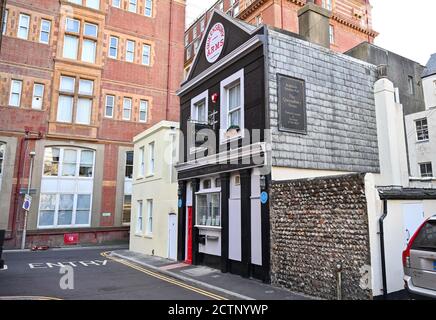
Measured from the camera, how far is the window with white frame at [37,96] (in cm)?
2561

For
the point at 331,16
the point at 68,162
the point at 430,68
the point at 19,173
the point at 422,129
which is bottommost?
the point at 19,173

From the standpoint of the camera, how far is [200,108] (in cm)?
1525

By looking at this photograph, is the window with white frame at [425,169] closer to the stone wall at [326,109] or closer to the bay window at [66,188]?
the stone wall at [326,109]

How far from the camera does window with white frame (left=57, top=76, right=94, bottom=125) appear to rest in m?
26.7

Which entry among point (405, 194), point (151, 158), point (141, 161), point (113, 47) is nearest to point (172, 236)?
point (151, 158)

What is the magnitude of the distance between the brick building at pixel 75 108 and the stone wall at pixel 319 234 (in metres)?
20.1

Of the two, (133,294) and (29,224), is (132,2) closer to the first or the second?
(29,224)

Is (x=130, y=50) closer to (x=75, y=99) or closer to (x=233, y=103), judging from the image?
(x=75, y=99)

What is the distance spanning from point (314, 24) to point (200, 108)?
5852 millimetres

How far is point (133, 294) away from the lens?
928 cm

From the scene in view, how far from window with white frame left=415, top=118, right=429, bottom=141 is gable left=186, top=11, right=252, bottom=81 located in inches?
672
